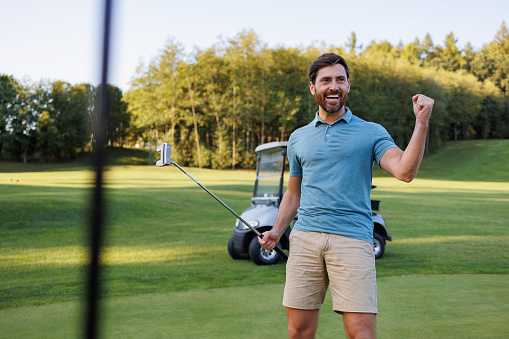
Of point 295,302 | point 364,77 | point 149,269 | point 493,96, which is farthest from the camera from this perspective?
point 493,96

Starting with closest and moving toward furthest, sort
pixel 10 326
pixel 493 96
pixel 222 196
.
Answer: pixel 10 326, pixel 222 196, pixel 493 96

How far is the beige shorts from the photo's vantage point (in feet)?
7.77

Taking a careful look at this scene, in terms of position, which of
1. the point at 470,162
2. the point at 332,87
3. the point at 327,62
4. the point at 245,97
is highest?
the point at 245,97

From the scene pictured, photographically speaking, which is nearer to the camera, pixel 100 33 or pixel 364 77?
pixel 100 33

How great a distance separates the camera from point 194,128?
4312 centimetres

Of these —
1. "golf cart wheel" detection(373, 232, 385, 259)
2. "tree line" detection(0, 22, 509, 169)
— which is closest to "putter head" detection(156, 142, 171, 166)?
"golf cart wheel" detection(373, 232, 385, 259)

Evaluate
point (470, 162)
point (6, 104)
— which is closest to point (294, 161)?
point (6, 104)

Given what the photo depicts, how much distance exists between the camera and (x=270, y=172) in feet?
26.5

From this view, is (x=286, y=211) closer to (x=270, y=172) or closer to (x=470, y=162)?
(x=270, y=172)

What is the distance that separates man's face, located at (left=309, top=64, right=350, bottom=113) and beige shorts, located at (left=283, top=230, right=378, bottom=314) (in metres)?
0.67

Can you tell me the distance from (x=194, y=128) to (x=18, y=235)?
110 feet

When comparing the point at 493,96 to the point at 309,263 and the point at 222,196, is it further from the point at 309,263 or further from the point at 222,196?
the point at 309,263

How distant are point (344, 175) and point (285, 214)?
541 mm

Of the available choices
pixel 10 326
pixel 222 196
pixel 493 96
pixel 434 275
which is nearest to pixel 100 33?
pixel 10 326
